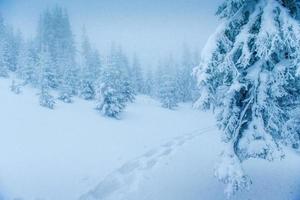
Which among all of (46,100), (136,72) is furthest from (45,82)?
(136,72)

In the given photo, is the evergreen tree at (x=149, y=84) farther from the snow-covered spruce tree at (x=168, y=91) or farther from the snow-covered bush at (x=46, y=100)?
the snow-covered bush at (x=46, y=100)

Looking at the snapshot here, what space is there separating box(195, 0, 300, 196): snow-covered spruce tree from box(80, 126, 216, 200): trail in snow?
5.98 metres

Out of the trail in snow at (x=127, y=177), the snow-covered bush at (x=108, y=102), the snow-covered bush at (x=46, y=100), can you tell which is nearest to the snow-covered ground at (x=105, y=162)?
the trail in snow at (x=127, y=177)

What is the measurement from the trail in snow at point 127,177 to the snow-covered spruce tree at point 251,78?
236 inches

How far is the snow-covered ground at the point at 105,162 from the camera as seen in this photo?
1185cm

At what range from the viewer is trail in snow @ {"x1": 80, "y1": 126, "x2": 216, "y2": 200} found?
12094mm

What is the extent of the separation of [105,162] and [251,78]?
1214 cm

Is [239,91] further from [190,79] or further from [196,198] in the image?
[190,79]

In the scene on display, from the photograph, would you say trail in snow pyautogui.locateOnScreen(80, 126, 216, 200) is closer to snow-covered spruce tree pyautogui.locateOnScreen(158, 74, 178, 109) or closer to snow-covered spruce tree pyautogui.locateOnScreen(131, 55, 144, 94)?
snow-covered spruce tree pyautogui.locateOnScreen(158, 74, 178, 109)

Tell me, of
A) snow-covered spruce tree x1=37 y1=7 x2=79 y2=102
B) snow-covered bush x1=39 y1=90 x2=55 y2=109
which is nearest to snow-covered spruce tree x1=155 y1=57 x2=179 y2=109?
snow-covered spruce tree x1=37 y1=7 x2=79 y2=102

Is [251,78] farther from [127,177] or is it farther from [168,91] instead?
[168,91]

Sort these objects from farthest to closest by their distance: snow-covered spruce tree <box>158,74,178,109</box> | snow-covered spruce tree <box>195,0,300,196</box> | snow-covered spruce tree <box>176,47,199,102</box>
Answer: snow-covered spruce tree <box>176,47,199,102</box> → snow-covered spruce tree <box>158,74,178,109</box> → snow-covered spruce tree <box>195,0,300,196</box>

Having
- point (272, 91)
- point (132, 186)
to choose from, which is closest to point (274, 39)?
point (272, 91)

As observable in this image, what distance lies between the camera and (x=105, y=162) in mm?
16859
